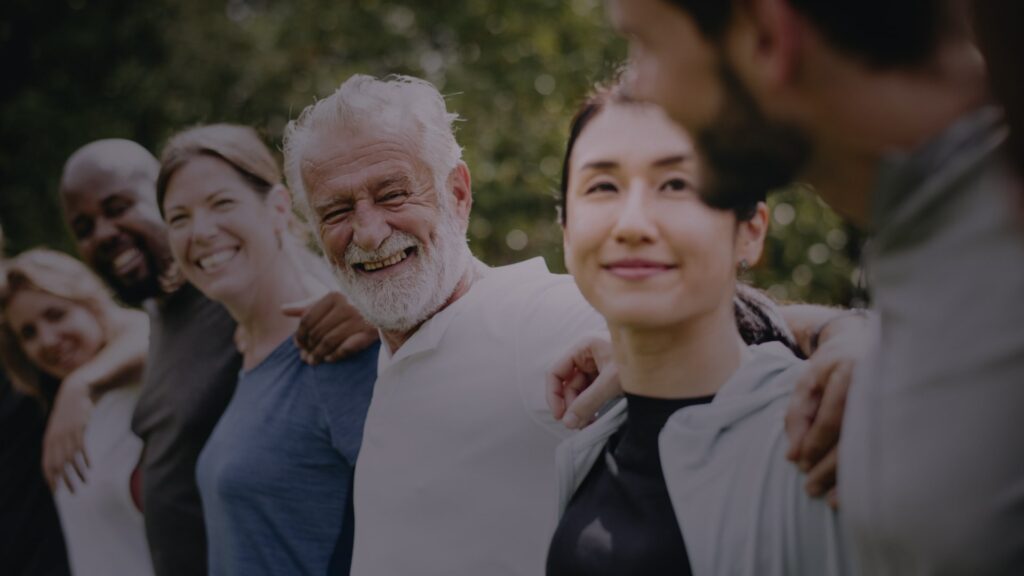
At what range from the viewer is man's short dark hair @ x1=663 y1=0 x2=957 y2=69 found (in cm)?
111

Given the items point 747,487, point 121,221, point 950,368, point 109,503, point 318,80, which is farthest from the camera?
point 318,80

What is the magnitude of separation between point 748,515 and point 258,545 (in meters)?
1.53

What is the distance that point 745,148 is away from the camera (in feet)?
4.17

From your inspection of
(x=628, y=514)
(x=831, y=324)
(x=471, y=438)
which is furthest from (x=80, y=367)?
(x=831, y=324)

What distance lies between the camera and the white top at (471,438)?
7.11ft

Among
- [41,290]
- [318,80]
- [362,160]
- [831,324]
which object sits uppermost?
[318,80]

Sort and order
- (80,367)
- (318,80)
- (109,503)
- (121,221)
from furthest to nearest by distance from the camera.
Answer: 1. (318,80)
2. (80,367)
3. (109,503)
4. (121,221)

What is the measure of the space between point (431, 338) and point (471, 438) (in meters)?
0.26

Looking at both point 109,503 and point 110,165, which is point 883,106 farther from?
point 109,503

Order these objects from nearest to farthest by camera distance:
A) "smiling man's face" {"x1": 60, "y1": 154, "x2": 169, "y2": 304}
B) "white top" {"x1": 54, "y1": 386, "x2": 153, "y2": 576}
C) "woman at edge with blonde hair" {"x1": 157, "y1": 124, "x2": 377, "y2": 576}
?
"woman at edge with blonde hair" {"x1": 157, "y1": 124, "x2": 377, "y2": 576} → "smiling man's face" {"x1": 60, "y1": 154, "x2": 169, "y2": 304} → "white top" {"x1": 54, "y1": 386, "x2": 153, "y2": 576}

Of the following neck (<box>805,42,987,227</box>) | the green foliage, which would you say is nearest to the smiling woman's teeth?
neck (<box>805,42,987,227</box>)

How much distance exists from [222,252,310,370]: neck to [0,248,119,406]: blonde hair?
A: 1.15 metres

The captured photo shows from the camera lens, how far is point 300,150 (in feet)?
8.07

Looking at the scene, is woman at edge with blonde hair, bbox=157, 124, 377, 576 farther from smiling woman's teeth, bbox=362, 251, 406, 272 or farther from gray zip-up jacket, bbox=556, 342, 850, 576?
gray zip-up jacket, bbox=556, 342, 850, 576
